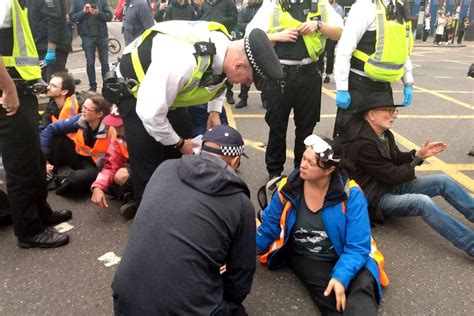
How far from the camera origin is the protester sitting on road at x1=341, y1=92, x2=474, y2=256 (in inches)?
115

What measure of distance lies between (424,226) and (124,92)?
7.77 ft

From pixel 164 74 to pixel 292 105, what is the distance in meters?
1.71

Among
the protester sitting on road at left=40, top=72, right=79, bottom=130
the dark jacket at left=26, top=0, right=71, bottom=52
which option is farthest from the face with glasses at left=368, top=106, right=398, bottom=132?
the dark jacket at left=26, top=0, right=71, bottom=52

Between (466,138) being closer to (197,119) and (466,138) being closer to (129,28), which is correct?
(197,119)

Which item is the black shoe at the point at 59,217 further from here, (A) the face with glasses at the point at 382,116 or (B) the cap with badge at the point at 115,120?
(A) the face with glasses at the point at 382,116

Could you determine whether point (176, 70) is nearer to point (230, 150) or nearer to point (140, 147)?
point (230, 150)

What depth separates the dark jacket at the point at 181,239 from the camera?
155 centimetres

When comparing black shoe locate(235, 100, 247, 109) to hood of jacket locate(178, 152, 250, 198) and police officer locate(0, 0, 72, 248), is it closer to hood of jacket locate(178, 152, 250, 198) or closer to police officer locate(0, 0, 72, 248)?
police officer locate(0, 0, 72, 248)

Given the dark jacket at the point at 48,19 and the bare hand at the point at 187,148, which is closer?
the bare hand at the point at 187,148

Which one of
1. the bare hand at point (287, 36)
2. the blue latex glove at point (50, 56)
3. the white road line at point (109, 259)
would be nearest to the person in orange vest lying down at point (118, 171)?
the white road line at point (109, 259)

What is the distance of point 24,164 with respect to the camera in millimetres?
2570

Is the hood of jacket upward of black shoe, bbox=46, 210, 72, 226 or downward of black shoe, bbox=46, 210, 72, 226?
upward

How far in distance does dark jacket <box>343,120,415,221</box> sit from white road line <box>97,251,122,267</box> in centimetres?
173

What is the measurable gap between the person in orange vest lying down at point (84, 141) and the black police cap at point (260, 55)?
1702 mm
